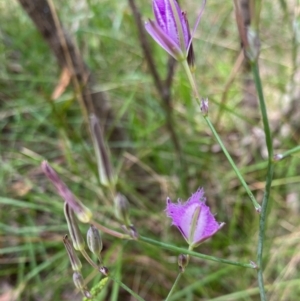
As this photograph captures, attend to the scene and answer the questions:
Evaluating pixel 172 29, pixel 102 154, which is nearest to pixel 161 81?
pixel 172 29

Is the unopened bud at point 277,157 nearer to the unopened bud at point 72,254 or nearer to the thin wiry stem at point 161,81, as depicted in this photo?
the unopened bud at point 72,254

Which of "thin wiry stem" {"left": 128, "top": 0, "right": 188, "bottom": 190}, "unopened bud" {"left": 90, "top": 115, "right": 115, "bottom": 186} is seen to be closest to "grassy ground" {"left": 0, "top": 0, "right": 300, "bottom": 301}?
"thin wiry stem" {"left": 128, "top": 0, "right": 188, "bottom": 190}

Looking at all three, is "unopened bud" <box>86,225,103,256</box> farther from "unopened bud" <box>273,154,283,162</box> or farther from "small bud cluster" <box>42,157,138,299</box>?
"unopened bud" <box>273,154,283,162</box>

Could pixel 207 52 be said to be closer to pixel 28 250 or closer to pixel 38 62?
pixel 38 62

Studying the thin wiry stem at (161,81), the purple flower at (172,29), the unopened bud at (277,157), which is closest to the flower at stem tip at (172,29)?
the purple flower at (172,29)

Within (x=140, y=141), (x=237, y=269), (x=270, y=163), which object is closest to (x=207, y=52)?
(x=140, y=141)

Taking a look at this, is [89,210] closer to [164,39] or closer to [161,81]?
[164,39]

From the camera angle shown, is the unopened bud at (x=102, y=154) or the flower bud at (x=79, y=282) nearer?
the unopened bud at (x=102, y=154)
